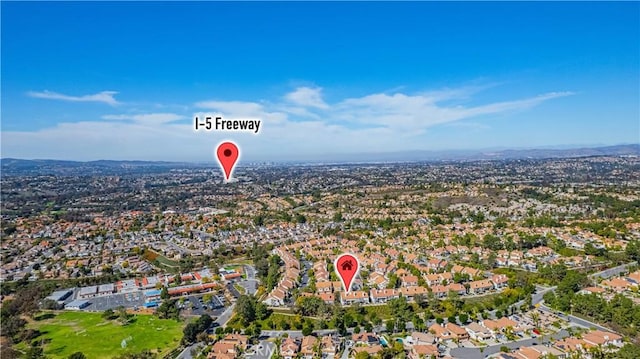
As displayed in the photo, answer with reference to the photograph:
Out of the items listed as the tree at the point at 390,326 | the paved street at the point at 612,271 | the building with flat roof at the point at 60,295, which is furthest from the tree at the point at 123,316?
the paved street at the point at 612,271

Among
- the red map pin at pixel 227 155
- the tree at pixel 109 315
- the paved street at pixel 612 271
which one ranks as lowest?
the tree at pixel 109 315

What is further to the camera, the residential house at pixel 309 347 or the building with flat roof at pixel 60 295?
the building with flat roof at pixel 60 295

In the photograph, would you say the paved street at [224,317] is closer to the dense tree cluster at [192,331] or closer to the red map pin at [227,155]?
the dense tree cluster at [192,331]

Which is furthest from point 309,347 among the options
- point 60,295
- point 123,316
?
point 60,295

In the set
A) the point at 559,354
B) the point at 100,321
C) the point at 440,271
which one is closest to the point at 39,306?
the point at 100,321

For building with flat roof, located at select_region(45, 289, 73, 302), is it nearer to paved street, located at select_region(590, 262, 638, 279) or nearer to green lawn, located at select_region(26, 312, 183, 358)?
green lawn, located at select_region(26, 312, 183, 358)

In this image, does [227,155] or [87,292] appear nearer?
[227,155]

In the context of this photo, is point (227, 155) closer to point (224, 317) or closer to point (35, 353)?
point (224, 317)
